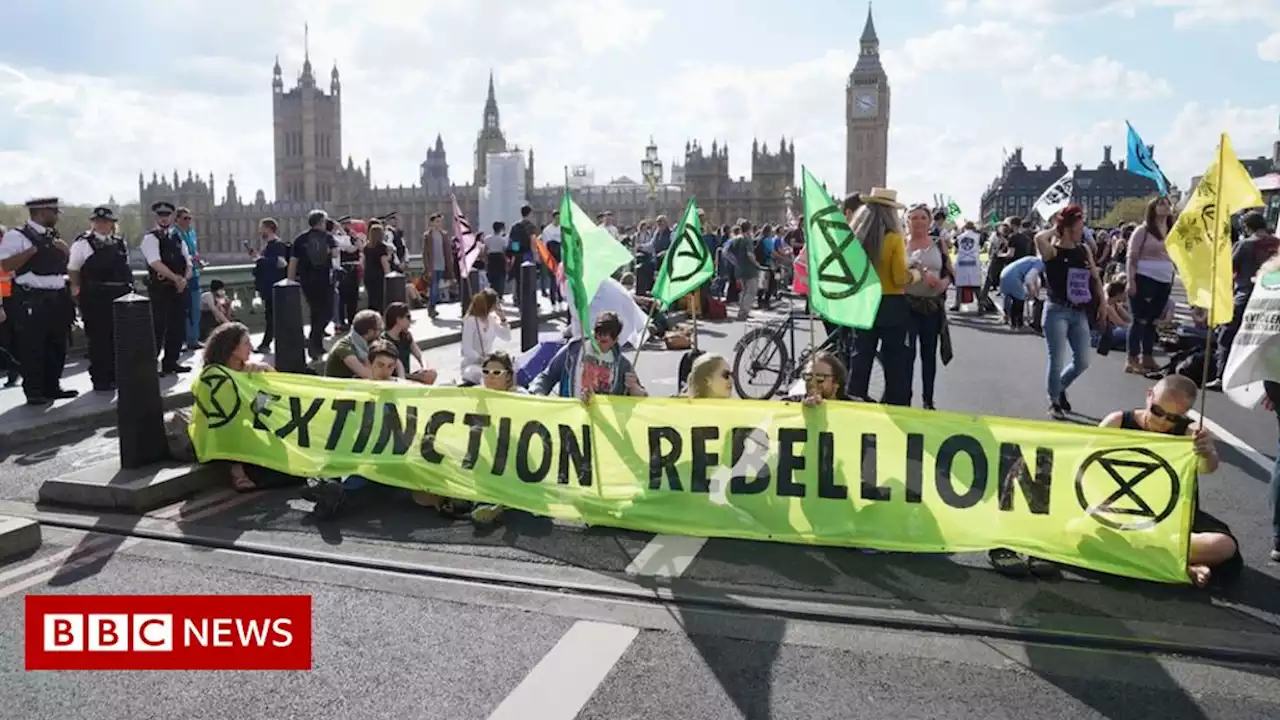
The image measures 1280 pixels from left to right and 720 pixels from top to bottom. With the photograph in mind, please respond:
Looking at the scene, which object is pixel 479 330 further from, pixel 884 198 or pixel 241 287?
pixel 241 287

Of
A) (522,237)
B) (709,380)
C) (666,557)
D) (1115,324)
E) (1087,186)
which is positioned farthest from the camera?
(1087,186)

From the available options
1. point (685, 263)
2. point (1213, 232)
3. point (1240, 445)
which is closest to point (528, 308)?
point (685, 263)

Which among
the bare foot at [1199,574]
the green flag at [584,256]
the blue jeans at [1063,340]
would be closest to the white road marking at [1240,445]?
the blue jeans at [1063,340]

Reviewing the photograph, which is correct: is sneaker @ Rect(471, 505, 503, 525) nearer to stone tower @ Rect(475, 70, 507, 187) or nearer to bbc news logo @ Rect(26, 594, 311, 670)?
bbc news logo @ Rect(26, 594, 311, 670)

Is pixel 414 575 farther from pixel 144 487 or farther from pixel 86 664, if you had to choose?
pixel 144 487

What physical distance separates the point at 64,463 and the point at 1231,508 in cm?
843

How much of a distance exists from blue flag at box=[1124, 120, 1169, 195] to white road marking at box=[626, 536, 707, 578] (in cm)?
1033

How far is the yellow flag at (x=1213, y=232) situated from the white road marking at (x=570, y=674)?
3528 mm

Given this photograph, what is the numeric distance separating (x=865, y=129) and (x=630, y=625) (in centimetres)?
14808

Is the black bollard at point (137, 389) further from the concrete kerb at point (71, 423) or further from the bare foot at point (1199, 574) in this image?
the bare foot at point (1199, 574)

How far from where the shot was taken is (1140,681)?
4.33m

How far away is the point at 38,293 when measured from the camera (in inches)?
409

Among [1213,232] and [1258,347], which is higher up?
[1213,232]

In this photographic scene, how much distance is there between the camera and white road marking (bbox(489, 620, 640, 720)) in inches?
161
